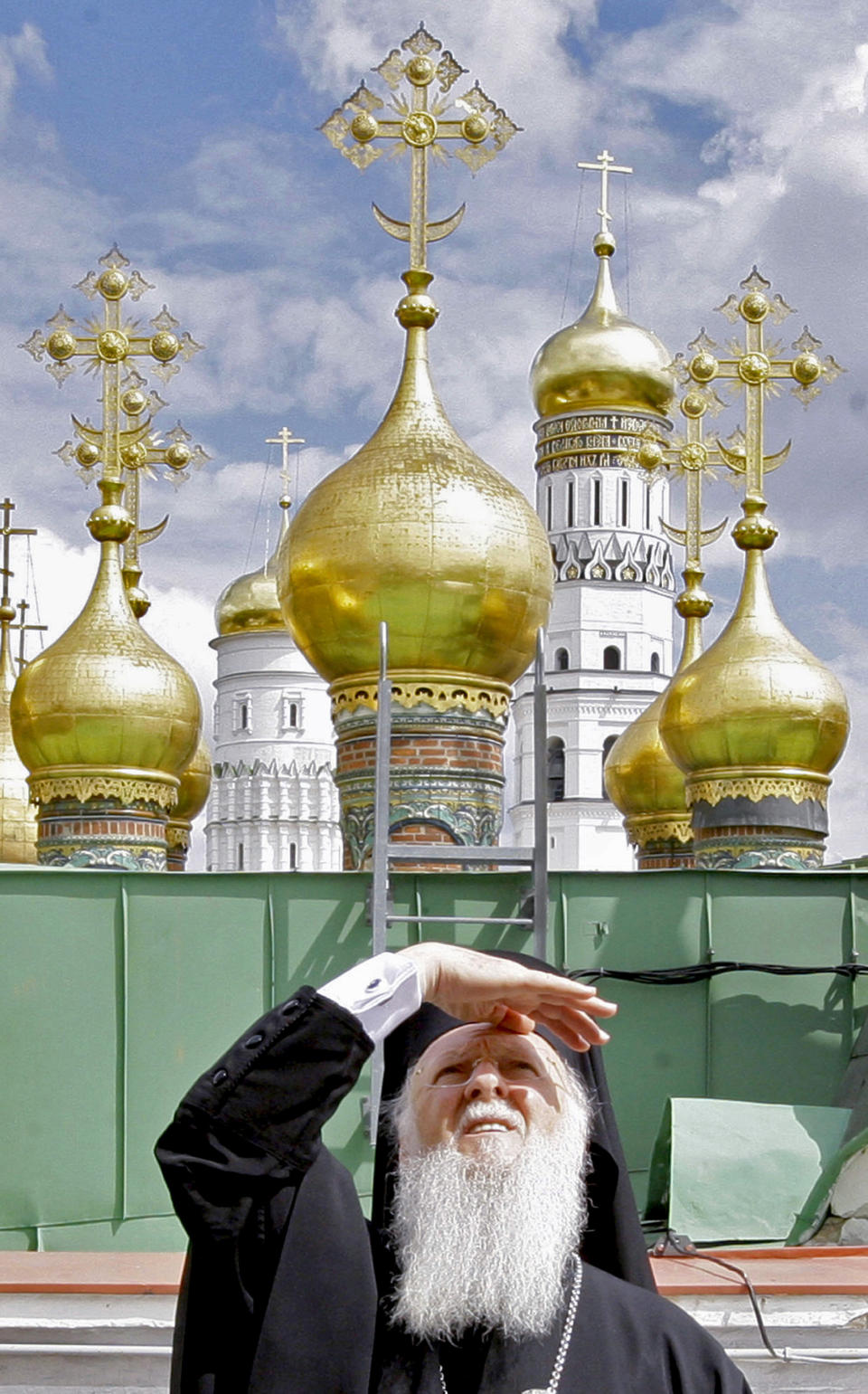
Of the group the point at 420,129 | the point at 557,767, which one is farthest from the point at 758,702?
the point at 557,767

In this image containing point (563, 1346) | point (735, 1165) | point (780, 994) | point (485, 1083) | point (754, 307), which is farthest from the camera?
point (754, 307)

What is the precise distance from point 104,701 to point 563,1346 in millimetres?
14861

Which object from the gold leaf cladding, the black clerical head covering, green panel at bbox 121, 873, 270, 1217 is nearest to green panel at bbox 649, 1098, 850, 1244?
green panel at bbox 121, 873, 270, 1217

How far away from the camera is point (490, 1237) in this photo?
2.61 m

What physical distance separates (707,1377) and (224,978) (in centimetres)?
811

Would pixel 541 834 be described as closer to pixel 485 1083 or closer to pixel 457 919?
pixel 457 919

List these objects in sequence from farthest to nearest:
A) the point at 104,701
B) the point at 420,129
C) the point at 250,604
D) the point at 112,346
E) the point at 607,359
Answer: the point at 250,604 < the point at 607,359 < the point at 112,346 < the point at 104,701 < the point at 420,129

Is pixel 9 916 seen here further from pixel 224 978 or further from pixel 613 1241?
pixel 613 1241

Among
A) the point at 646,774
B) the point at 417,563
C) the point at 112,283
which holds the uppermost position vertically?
the point at 112,283

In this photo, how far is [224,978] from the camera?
1054 centimetres

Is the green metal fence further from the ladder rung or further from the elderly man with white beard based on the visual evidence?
the elderly man with white beard

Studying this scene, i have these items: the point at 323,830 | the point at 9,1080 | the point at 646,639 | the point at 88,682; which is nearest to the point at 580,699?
the point at 646,639

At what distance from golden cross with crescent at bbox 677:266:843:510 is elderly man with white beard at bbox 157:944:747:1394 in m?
14.3

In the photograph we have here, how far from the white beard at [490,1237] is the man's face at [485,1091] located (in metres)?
0.02
